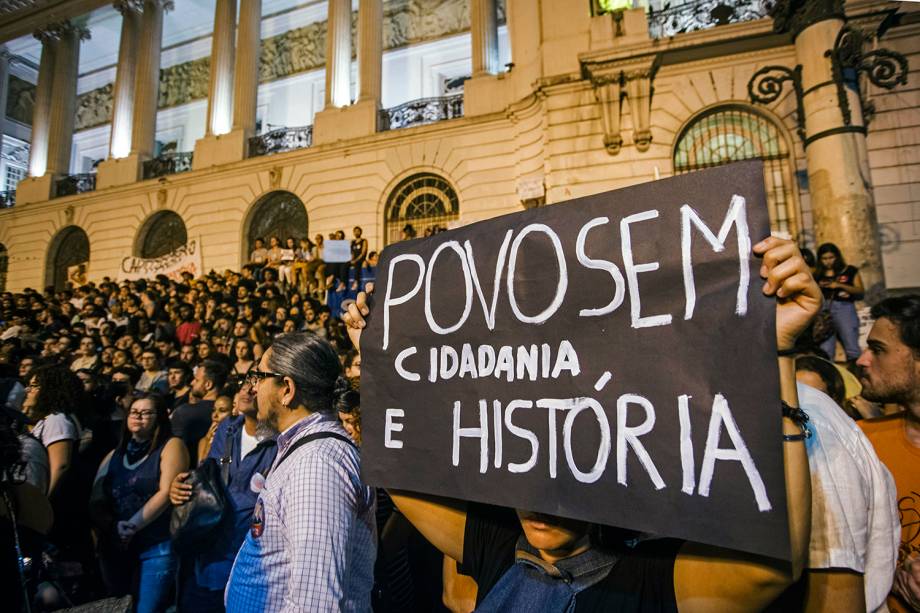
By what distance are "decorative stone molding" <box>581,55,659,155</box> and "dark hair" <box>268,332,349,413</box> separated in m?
11.1

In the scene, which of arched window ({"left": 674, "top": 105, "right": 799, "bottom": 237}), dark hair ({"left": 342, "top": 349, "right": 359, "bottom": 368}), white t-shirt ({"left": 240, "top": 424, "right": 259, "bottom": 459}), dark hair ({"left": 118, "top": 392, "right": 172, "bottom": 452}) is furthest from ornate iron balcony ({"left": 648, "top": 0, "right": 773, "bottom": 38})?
dark hair ({"left": 118, "top": 392, "right": 172, "bottom": 452})

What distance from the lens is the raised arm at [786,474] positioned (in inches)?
41.9

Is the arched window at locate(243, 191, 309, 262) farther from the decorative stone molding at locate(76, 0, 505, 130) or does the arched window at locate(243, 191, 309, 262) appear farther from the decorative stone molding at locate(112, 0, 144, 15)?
the decorative stone molding at locate(112, 0, 144, 15)

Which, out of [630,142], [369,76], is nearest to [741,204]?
[630,142]

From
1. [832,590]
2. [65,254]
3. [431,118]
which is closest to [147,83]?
[65,254]

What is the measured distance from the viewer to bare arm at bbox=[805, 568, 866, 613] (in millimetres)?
1270

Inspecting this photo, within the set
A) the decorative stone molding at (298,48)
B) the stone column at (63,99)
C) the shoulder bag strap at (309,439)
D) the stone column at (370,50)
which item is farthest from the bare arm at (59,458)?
the stone column at (63,99)

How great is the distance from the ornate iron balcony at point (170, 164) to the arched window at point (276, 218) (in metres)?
4.38

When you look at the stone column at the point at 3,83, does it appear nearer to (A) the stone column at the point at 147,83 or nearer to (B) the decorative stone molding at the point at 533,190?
(A) the stone column at the point at 147,83

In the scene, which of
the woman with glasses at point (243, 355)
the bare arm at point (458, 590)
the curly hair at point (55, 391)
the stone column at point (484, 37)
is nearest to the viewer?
the bare arm at point (458, 590)

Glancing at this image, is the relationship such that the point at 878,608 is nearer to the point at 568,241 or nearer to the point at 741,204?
the point at 741,204

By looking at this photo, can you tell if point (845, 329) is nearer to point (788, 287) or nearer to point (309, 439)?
point (788, 287)

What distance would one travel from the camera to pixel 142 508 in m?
2.97

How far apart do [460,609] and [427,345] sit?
0.99 metres
